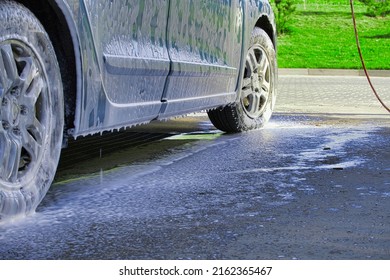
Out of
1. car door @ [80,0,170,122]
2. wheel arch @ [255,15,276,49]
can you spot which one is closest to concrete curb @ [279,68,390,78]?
wheel arch @ [255,15,276,49]

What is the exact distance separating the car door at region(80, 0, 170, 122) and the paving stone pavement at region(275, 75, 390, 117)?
4783mm

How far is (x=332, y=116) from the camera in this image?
896 cm

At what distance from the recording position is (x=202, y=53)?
5.49 metres

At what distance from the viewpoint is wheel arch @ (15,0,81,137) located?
3.74 metres

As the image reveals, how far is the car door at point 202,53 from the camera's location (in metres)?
4.95

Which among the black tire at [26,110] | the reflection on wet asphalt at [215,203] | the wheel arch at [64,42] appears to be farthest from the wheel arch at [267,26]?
the black tire at [26,110]

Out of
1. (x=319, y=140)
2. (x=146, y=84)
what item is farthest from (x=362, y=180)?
(x=319, y=140)

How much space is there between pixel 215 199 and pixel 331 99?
27.4ft

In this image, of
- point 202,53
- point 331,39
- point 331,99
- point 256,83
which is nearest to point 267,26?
point 256,83

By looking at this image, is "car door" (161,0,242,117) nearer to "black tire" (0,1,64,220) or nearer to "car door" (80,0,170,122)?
"car door" (80,0,170,122)

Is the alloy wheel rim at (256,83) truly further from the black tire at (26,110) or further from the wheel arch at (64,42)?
the black tire at (26,110)

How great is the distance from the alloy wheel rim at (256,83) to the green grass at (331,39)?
15.2 m

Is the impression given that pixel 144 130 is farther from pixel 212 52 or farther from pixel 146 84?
pixel 146 84

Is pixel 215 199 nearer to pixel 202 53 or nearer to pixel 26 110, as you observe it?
pixel 26 110
